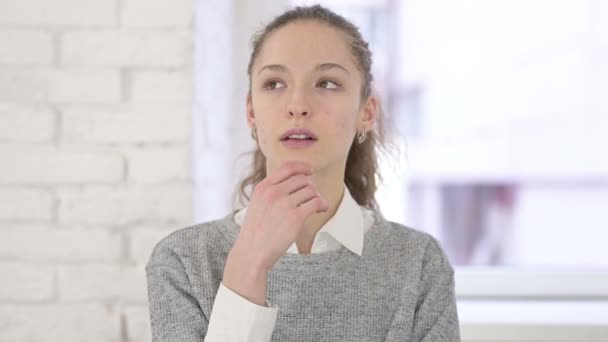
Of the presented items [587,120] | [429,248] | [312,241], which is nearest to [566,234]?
[587,120]

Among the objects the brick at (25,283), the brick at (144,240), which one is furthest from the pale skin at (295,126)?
the brick at (25,283)

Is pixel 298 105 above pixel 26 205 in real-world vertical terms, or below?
above

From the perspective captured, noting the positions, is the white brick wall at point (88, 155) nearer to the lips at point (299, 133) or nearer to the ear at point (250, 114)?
the ear at point (250, 114)

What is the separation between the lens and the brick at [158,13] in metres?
1.46

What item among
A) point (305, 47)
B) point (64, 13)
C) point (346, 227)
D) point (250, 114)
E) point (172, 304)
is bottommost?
point (172, 304)

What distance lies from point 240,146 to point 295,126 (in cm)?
75

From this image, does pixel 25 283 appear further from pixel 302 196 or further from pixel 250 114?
pixel 302 196

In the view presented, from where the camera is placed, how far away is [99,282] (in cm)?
148

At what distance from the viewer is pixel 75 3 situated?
1460 mm

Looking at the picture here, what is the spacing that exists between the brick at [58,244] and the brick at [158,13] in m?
0.44

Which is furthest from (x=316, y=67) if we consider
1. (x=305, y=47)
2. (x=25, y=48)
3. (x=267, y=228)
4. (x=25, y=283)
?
(x=25, y=283)

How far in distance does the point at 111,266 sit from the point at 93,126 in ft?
0.96

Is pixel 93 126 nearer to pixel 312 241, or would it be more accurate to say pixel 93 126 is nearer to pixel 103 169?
pixel 103 169

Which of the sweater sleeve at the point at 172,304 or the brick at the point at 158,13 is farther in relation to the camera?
the brick at the point at 158,13
